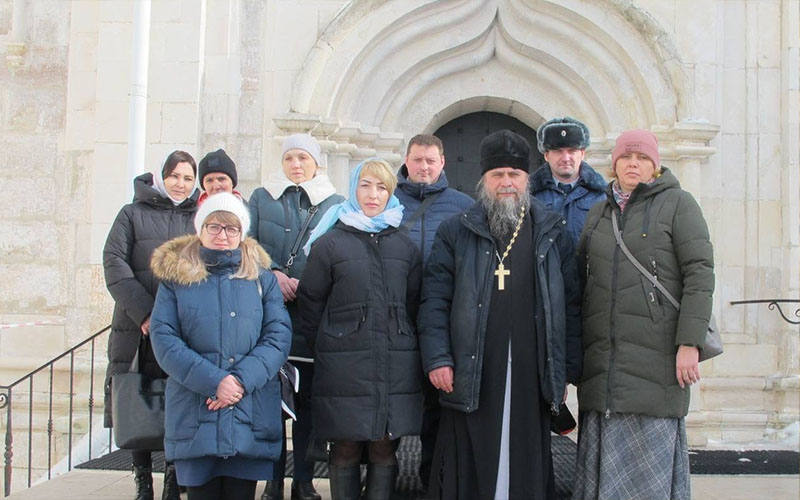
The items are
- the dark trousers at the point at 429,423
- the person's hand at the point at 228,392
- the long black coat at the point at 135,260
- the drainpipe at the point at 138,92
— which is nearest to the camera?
the person's hand at the point at 228,392

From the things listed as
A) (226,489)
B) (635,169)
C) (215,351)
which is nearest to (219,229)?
(215,351)

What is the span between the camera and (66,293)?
738 cm

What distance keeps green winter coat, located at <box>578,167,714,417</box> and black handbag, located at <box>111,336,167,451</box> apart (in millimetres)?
2037

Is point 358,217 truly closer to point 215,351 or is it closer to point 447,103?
point 215,351

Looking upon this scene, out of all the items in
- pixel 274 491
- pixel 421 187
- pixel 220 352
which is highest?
pixel 421 187

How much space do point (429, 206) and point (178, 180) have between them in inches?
54.4

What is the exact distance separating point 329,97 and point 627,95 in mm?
2610

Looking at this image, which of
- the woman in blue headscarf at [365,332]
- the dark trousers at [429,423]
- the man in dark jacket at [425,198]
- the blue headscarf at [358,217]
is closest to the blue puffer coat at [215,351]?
the woman in blue headscarf at [365,332]

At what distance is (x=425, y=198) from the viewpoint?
436cm

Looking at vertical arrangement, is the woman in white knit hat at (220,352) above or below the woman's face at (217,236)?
below

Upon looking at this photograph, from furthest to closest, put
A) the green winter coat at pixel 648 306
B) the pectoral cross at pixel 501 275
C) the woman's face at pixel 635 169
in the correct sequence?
the woman's face at pixel 635 169, the pectoral cross at pixel 501 275, the green winter coat at pixel 648 306

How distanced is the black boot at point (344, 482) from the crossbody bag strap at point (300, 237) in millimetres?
1165

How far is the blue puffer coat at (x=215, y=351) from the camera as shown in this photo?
3.51 m

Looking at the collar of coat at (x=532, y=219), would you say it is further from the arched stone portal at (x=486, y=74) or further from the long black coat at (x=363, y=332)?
the arched stone portal at (x=486, y=74)
